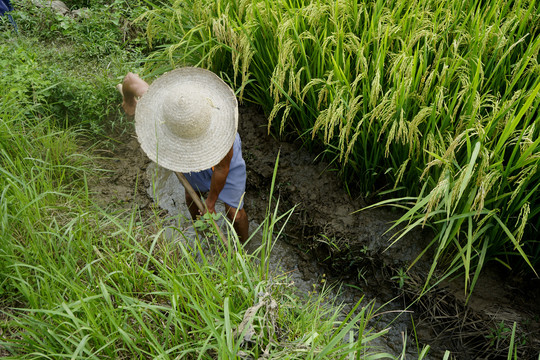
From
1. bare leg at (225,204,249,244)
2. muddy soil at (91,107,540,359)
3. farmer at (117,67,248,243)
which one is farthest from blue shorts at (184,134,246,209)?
muddy soil at (91,107,540,359)

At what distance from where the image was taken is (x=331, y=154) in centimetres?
295

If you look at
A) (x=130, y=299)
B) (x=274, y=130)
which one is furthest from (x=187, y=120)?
(x=274, y=130)

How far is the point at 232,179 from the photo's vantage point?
267cm

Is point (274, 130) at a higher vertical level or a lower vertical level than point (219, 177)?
lower

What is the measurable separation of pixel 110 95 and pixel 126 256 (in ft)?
5.49

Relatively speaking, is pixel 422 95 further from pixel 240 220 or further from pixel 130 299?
pixel 130 299

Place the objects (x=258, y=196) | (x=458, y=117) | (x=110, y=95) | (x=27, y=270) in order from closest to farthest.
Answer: (x=27, y=270), (x=458, y=117), (x=258, y=196), (x=110, y=95)

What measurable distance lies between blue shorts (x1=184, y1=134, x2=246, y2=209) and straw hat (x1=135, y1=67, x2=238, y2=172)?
389mm

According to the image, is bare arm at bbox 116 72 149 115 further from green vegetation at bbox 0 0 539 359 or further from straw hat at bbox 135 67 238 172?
green vegetation at bbox 0 0 539 359

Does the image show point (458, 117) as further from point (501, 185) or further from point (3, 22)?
point (3, 22)

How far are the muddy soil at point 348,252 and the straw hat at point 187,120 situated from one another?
0.73 feet

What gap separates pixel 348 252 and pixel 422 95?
104cm

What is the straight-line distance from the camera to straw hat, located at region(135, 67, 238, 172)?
81.3 inches

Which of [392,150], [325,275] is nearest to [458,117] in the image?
[392,150]
